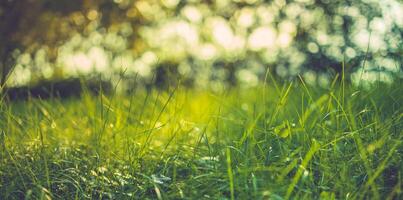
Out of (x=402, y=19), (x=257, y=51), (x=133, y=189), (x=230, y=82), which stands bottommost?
(x=230, y=82)

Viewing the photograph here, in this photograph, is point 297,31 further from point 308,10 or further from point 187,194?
point 187,194

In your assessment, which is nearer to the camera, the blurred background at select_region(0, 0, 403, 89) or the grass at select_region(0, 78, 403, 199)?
the grass at select_region(0, 78, 403, 199)

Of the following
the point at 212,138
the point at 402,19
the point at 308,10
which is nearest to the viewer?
the point at 212,138

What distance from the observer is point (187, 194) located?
1322 mm

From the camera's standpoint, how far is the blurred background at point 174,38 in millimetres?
3887

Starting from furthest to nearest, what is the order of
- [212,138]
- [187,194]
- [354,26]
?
[354,26], [212,138], [187,194]

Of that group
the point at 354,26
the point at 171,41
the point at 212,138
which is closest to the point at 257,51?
the point at 171,41

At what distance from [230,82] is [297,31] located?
55.4 inches

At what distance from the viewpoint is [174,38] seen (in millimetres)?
4797

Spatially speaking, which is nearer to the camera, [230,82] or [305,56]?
[305,56]

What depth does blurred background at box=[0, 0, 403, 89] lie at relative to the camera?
389 centimetres

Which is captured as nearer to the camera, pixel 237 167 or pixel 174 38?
pixel 237 167

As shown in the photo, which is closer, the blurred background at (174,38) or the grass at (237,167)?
the grass at (237,167)

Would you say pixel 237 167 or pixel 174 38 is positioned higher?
pixel 237 167
